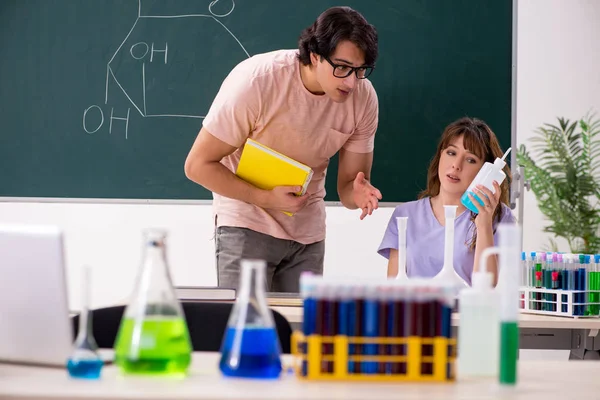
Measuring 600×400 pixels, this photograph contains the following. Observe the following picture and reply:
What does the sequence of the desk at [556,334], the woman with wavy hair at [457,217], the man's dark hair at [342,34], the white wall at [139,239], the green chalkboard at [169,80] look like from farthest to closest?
the white wall at [139,239], the green chalkboard at [169,80], the woman with wavy hair at [457,217], the man's dark hair at [342,34], the desk at [556,334]

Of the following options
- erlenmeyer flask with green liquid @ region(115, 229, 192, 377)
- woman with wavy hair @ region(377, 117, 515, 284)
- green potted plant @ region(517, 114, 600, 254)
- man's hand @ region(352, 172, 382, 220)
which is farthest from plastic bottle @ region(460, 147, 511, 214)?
green potted plant @ region(517, 114, 600, 254)

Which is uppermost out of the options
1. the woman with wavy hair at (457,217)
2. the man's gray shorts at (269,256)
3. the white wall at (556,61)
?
the white wall at (556,61)

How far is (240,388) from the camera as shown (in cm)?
100

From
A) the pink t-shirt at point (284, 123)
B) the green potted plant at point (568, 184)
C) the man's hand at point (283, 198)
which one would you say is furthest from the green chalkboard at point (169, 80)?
the green potted plant at point (568, 184)

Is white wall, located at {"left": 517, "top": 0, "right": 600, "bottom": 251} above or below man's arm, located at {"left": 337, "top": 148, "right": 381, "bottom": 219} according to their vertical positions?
above

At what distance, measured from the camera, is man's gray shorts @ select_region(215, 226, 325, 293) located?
268 cm

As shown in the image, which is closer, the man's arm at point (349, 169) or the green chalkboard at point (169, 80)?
the man's arm at point (349, 169)

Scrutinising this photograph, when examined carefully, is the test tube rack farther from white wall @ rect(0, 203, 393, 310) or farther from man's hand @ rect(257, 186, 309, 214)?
white wall @ rect(0, 203, 393, 310)

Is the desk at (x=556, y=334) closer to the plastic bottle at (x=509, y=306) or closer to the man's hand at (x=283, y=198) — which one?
the man's hand at (x=283, y=198)

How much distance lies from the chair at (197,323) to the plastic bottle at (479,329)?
2.08 ft

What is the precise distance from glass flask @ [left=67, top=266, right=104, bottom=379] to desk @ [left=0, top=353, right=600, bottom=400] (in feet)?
0.05

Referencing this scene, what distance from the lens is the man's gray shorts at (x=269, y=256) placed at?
8.80ft

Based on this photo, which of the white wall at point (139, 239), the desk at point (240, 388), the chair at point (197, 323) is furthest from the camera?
the white wall at point (139, 239)

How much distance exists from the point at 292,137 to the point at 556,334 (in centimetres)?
106
